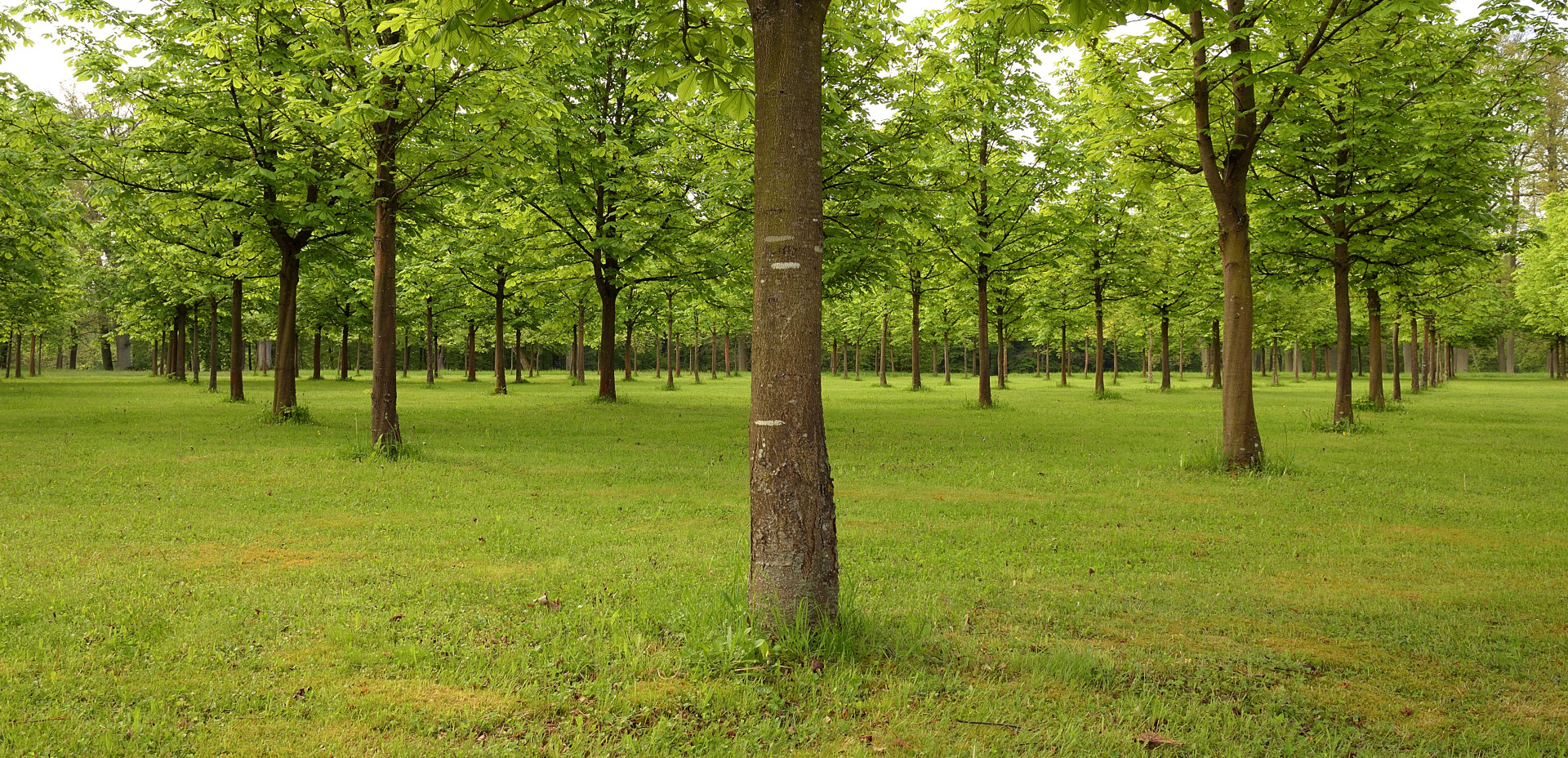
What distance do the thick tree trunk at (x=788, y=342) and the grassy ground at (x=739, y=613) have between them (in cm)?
33

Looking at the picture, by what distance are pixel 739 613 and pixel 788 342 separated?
1608 millimetres

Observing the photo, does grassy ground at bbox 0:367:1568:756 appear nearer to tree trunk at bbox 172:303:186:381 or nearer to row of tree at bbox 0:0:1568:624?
row of tree at bbox 0:0:1568:624

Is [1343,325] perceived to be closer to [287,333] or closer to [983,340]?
[983,340]

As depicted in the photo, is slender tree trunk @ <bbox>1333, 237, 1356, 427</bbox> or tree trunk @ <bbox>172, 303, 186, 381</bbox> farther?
tree trunk @ <bbox>172, 303, 186, 381</bbox>

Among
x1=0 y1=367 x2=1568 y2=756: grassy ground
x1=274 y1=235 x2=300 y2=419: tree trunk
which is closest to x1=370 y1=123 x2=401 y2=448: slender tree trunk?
x1=0 y1=367 x2=1568 y2=756: grassy ground

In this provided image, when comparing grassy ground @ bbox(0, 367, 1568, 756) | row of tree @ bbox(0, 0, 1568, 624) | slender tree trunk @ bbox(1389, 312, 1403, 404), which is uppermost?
row of tree @ bbox(0, 0, 1568, 624)

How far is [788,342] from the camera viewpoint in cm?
461

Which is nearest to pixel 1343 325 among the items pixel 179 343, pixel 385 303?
pixel 385 303

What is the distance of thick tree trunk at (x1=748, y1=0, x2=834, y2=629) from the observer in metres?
4.59

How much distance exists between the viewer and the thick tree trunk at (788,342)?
181 inches

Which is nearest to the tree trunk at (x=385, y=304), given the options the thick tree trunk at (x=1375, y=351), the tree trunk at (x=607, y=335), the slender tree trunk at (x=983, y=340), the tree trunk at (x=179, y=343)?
the tree trunk at (x=607, y=335)

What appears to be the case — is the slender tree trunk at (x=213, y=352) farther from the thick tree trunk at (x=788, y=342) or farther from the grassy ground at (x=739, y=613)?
the thick tree trunk at (x=788, y=342)

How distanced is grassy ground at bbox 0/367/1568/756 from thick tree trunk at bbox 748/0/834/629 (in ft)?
1.09

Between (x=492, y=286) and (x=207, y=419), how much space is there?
18.5 meters
